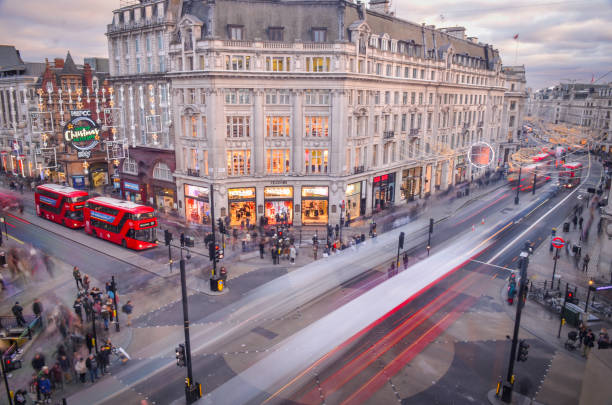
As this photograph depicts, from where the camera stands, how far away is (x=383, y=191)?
48.8 metres

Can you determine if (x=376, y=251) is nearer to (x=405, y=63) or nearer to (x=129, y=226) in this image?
(x=129, y=226)

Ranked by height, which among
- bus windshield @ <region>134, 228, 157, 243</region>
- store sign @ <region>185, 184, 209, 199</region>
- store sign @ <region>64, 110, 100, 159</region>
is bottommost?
bus windshield @ <region>134, 228, 157, 243</region>

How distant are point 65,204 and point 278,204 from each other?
20.9 m

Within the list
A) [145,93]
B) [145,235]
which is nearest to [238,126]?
[145,235]

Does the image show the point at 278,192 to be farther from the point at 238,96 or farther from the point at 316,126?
the point at 238,96

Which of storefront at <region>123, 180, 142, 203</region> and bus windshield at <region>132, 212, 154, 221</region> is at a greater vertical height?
bus windshield at <region>132, 212, 154, 221</region>

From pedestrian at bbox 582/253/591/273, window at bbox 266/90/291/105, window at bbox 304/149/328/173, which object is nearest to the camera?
pedestrian at bbox 582/253/591/273

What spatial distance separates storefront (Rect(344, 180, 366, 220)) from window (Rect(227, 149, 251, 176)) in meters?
10.6

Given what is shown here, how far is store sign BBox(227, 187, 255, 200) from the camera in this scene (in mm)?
39719

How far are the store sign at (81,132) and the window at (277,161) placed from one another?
52.4ft

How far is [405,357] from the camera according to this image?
61.3ft

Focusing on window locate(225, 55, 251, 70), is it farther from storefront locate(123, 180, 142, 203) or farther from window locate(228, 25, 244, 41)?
storefront locate(123, 180, 142, 203)

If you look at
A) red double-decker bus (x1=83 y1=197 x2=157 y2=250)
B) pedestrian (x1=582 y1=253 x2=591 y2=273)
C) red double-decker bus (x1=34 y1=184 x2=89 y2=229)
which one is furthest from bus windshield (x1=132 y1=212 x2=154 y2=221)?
pedestrian (x1=582 y1=253 x2=591 y2=273)

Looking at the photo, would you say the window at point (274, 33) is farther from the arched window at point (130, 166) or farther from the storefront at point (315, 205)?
the arched window at point (130, 166)
